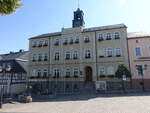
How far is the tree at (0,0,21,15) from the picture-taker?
19.5 ft

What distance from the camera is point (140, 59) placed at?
78.2 feet

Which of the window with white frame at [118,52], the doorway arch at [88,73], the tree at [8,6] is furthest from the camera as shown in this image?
the doorway arch at [88,73]

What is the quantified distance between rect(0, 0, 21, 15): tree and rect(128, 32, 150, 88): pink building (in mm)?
21955

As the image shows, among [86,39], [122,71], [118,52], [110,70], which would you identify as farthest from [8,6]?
[86,39]

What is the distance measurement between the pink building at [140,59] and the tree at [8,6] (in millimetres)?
21955

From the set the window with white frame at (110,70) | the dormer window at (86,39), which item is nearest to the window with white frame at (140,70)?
the window with white frame at (110,70)

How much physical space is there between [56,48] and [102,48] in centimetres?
978

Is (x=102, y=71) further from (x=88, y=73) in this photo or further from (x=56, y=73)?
(x=56, y=73)

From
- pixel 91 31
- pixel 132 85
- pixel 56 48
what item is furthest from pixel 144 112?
pixel 56 48

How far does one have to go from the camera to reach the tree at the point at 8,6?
5.95 m

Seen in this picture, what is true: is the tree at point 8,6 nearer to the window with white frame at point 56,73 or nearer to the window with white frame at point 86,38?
the window with white frame at point 86,38

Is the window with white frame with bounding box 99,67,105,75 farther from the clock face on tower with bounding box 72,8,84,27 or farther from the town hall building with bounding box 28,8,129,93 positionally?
the clock face on tower with bounding box 72,8,84,27

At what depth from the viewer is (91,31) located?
27.6m

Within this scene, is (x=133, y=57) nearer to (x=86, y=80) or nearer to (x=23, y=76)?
(x=86, y=80)
